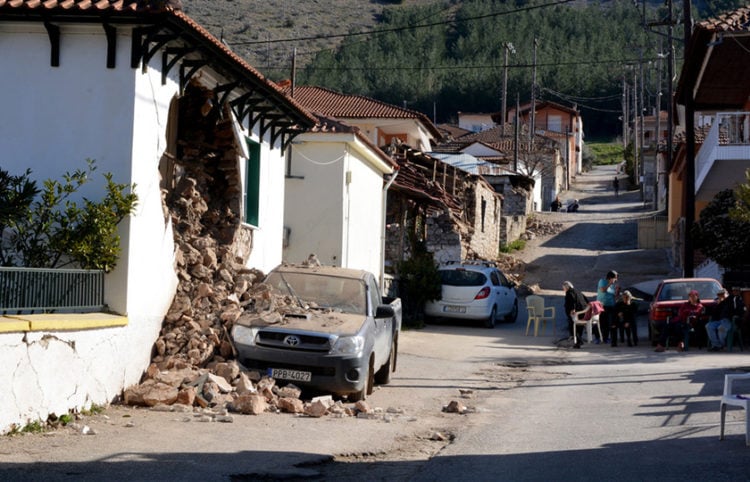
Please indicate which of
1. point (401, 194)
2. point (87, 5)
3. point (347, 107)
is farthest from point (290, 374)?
point (347, 107)

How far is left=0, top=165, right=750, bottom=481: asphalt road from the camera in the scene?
8234 millimetres

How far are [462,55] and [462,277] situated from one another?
4452 inches

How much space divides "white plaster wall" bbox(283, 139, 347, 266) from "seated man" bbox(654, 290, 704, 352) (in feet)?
23.7

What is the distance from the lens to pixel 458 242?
115 feet

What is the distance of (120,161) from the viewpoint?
38.6 feet

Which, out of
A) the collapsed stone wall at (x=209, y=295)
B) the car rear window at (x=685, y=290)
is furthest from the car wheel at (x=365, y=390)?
the car rear window at (x=685, y=290)

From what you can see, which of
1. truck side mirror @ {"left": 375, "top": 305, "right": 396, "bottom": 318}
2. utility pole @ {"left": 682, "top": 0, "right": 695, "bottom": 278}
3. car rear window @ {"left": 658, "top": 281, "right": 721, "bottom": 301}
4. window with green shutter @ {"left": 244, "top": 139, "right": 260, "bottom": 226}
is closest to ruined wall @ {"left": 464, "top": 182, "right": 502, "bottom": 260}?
utility pole @ {"left": 682, "top": 0, "right": 695, "bottom": 278}

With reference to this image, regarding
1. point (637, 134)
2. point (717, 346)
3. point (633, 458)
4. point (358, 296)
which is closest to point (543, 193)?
point (637, 134)

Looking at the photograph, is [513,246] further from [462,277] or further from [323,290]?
[323,290]

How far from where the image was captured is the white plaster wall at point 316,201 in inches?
867

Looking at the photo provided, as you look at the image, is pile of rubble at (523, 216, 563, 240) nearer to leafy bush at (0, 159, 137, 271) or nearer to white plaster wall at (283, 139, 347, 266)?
white plaster wall at (283, 139, 347, 266)

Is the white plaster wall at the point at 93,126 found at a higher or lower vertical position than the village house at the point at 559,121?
lower

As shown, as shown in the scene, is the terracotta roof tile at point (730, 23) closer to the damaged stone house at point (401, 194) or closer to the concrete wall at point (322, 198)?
the damaged stone house at point (401, 194)

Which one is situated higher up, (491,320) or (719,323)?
(719,323)
